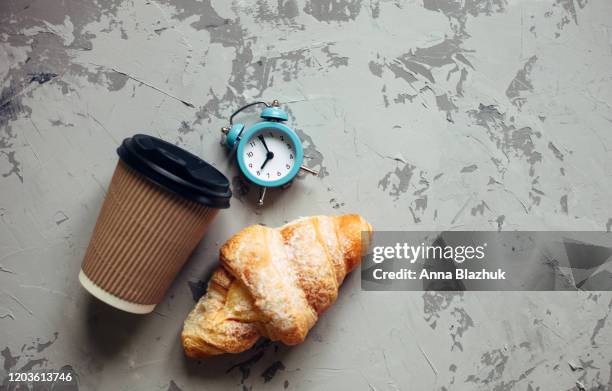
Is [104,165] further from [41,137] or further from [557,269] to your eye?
[557,269]

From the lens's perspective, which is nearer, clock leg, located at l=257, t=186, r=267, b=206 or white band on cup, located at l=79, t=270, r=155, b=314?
white band on cup, located at l=79, t=270, r=155, b=314

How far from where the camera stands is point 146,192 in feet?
3.09

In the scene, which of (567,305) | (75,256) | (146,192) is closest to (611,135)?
(567,305)

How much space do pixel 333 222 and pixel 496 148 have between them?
421 millimetres

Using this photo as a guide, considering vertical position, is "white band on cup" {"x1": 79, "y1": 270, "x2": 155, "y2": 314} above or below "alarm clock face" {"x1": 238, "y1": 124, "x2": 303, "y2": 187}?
below

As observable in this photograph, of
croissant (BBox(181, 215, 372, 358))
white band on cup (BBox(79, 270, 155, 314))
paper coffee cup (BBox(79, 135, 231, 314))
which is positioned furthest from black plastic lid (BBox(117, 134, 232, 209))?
white band on cup (BBox(79, 270, 155, 314))

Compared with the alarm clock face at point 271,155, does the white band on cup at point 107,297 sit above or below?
below

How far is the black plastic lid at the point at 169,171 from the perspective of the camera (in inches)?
36.2

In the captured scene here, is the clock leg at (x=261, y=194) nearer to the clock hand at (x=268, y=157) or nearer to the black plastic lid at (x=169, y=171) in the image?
the clock hand at (x=268, y=157)

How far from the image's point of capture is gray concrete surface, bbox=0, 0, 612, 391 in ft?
3.67

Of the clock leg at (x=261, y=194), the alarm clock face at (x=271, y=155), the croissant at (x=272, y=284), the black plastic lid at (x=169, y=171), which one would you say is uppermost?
the black plastic lid at (x=169, y=171)

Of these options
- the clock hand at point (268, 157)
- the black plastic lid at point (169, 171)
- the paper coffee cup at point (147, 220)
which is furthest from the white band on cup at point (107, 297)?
the clock hand at point (268, 157)

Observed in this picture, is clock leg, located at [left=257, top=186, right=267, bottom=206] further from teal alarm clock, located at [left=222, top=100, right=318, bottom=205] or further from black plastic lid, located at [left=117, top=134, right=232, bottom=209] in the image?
black plastic lid, located at [left=117, top=134, right=232, bottom=209]

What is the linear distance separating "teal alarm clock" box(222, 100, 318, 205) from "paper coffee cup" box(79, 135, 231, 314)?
10 centimetres
